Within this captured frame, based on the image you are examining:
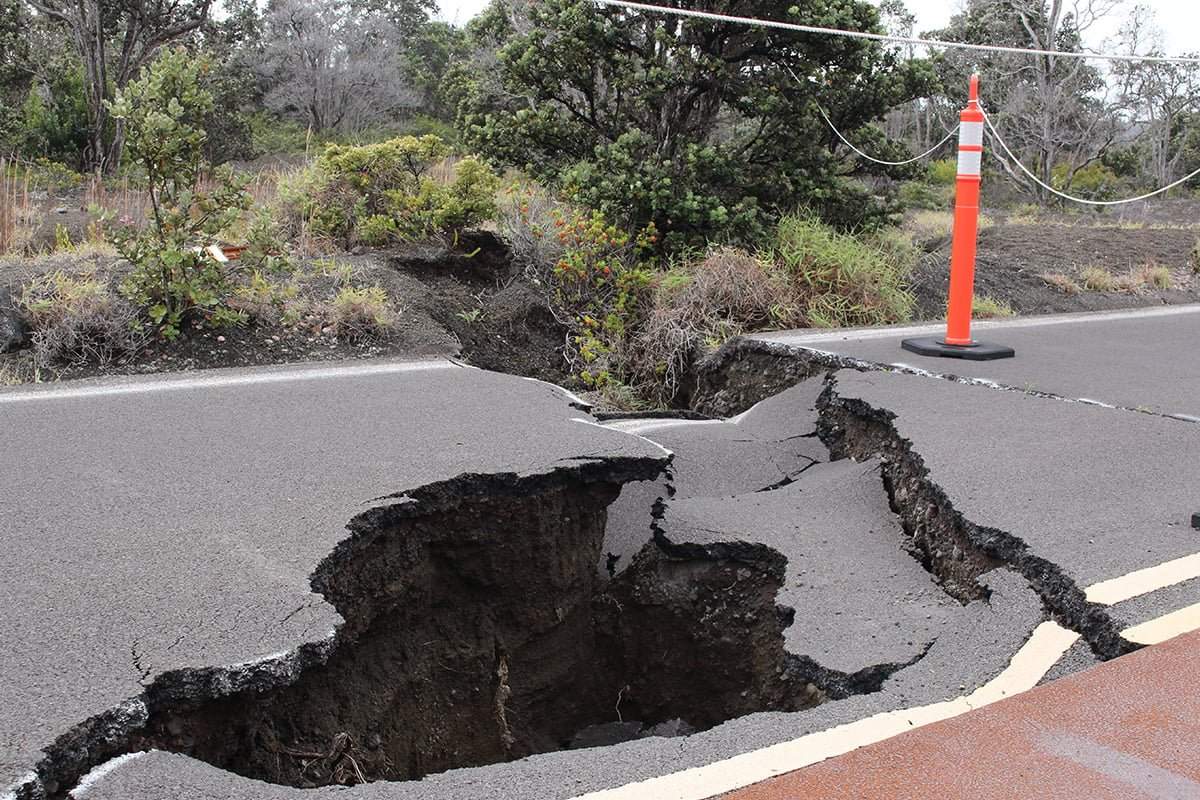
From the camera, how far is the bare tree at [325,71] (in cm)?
3091

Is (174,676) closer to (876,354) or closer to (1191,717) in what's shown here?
(1191,717)

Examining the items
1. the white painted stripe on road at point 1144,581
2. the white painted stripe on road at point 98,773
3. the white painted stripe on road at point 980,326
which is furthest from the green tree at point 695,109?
the white painted stripe on road at point 98,773

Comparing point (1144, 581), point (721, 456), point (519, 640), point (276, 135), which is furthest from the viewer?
point (276, 135)

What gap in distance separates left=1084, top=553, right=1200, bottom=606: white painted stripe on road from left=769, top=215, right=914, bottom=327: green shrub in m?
5.16

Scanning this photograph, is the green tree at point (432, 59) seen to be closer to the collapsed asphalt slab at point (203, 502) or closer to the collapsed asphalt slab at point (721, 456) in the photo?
the collapsed asphalt slab at point (721, 456)

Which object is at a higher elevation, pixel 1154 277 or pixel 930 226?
pixel 930 226

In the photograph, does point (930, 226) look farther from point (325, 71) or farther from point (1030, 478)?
point (325, 71)

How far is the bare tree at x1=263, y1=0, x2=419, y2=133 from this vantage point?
30.9 metres

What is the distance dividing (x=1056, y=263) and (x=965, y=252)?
253 inches

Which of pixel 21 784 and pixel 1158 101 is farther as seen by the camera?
pixel 1158 101

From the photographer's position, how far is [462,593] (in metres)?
4.45

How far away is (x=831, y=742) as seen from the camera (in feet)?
8.72

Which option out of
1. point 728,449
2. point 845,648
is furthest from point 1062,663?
point 728,449

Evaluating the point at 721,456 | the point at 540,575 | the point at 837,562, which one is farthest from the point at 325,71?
the point at 837,562
